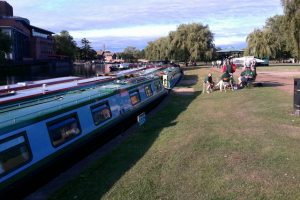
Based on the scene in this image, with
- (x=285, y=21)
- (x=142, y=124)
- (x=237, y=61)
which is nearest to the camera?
(x=142, y=124)

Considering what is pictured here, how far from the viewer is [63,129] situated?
27.3 feet

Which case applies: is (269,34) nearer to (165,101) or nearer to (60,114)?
(165,101)

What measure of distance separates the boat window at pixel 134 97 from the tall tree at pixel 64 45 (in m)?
130

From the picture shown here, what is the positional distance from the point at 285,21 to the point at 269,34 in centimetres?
3893

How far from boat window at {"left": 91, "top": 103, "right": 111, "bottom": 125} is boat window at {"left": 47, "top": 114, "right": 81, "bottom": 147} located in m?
1.10

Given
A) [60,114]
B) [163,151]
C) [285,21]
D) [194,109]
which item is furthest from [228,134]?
[285,21]

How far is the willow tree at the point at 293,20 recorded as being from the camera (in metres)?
23.9

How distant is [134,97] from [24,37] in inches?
3715

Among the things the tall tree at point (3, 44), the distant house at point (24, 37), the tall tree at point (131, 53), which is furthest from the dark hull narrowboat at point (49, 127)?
the tall tree at point (131, 53)

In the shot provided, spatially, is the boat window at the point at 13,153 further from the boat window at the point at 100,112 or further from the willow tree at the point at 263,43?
the willow tree at the point at 263,43

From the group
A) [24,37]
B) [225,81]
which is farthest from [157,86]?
[24,37]

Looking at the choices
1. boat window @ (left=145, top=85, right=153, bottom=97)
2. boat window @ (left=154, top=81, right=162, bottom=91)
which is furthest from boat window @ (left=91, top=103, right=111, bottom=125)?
boat window @ (left=154, top=81, right=162, bottom=91)

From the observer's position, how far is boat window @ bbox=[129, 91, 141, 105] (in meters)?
13.9

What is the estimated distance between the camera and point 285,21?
25.0 m
